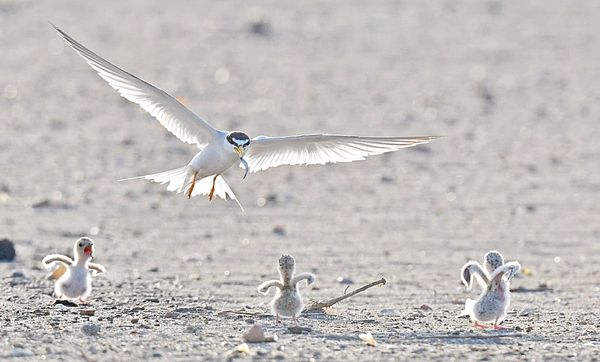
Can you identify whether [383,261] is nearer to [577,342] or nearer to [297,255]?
[297,255]

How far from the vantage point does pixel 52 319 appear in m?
7.24

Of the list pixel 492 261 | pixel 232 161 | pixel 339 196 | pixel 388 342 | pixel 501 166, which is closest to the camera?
pixel 388 342

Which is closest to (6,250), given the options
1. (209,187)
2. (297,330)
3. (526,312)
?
(209,187)

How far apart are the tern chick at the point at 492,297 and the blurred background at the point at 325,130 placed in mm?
1031

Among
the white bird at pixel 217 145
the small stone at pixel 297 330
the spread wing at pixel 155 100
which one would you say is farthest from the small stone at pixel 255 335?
the spread wing at pixel 155 100

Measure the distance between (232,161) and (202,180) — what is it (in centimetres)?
72

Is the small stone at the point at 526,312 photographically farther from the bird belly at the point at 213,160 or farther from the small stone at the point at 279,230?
the small stone at the point at 279,230

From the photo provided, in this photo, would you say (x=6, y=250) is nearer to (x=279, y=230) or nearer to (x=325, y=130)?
(x=279, y=230)

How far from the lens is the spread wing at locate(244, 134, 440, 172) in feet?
29.3

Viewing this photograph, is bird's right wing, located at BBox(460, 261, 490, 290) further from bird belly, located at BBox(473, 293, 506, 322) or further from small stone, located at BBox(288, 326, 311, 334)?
small stone, located at BBox(288, 326, 311, 334)

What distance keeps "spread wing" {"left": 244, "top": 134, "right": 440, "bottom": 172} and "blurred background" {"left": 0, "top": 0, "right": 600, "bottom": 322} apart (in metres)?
0.78

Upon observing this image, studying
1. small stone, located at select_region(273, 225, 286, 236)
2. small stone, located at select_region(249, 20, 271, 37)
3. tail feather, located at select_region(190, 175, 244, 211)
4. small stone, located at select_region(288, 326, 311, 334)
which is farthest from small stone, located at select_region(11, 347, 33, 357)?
small stone, located at select_region(249, 20, 271, 37)

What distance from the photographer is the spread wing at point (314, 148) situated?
8922 mm

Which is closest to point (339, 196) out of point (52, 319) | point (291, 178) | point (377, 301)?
point (291, 178)
